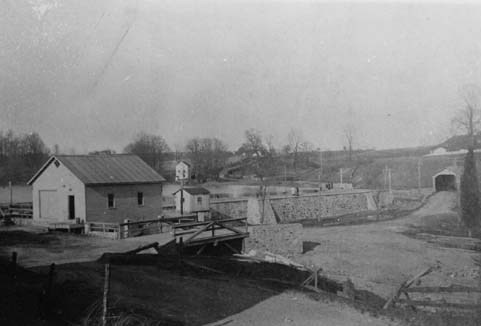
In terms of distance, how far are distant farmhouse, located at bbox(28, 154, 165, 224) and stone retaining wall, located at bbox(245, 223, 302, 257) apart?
950cm

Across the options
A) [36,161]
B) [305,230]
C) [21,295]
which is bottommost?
[305,230]

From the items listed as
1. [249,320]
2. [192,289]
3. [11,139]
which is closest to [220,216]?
[192,289]

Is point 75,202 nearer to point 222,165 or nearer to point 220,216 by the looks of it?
point 220,216

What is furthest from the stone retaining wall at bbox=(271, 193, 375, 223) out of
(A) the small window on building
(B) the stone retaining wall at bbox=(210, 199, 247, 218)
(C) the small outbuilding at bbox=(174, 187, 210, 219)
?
(A) the small window on building

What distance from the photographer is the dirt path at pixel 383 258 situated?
18095mm

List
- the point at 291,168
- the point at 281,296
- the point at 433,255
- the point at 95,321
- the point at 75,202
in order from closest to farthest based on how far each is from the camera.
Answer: the point at 95,321 < the point at 281,296 < the point at 433,255 < the point at 75,202 < the point at 291,168

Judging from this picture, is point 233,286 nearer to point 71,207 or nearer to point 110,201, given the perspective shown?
point 110,201

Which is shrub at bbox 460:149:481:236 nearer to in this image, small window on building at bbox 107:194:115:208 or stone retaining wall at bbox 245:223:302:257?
stone retaining wall at bbox 245:223:302:257

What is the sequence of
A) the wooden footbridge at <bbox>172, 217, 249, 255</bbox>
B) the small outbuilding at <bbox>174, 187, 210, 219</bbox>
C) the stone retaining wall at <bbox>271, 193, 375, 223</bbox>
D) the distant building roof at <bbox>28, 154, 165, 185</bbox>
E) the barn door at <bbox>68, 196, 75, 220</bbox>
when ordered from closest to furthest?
the wooden footbridge at <bbox>172, 217, 249, 255</bbox> < the distant building roof at <bbox>28, 154, 165, 185</bbox> < the barn door at <bbox>68, 196, 75, 220</bbox> < the small outbuilding at <bbox>174, 187, 210, 219</bbox> < the stone retaining wall at <bbox>271, 193, 375, 223</bbox>

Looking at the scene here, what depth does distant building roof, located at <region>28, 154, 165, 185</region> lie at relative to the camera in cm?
2670

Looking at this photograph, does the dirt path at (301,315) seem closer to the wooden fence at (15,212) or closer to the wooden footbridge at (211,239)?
the wooden footbridge at (211,239)

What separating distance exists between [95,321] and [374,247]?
21132 mm

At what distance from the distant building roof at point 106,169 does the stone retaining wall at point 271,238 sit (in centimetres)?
986

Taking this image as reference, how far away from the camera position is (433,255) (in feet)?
76.2
